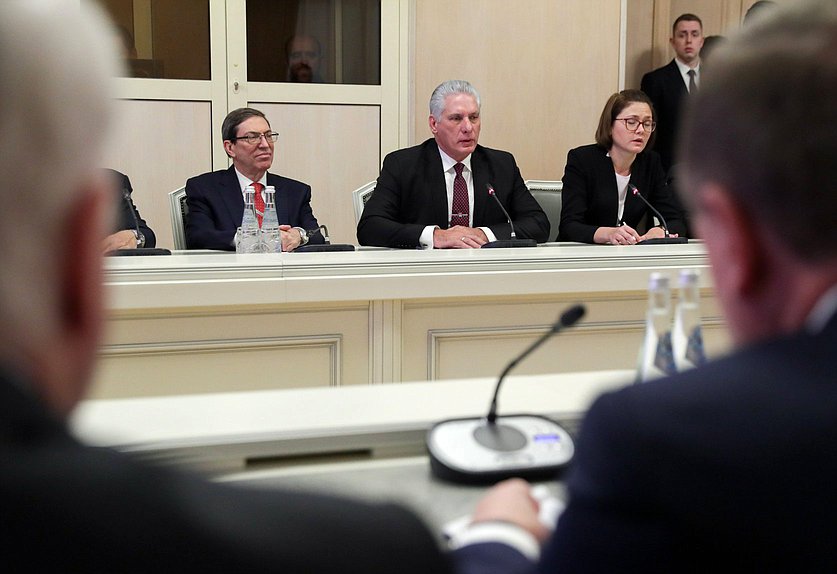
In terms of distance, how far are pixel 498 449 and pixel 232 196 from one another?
10.5ft

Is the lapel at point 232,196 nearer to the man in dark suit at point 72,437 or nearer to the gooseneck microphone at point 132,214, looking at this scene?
the gooseneck microphone at point 132,214

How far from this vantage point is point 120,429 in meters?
1.20

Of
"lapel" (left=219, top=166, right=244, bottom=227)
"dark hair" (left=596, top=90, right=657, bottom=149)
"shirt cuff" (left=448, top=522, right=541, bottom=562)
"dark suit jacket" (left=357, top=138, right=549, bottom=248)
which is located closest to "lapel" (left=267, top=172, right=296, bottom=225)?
"lapel" (left=219, top=166, right=244, bottom=227)

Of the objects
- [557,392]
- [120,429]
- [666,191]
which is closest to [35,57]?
[120,429]

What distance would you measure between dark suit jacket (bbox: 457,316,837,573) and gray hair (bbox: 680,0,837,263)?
79 millimetres

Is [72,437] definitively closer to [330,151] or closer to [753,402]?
[753,402]

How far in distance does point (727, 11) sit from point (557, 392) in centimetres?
586

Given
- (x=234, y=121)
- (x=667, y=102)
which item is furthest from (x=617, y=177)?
(x=234, y=121)

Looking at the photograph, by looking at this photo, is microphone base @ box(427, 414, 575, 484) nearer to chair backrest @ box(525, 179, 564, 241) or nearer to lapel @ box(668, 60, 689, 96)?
chair backrest @ box(525, 179, 564, 241)

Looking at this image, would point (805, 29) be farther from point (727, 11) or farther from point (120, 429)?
point (727, 11)

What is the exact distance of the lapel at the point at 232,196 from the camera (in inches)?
161

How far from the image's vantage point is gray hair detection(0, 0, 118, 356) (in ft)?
1.46

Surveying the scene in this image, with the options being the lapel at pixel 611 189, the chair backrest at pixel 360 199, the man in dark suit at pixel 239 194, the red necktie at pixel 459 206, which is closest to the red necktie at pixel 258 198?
the man in dark suit at pixel 239 194

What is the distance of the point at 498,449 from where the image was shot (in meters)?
1.16
